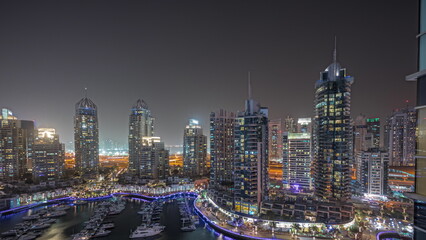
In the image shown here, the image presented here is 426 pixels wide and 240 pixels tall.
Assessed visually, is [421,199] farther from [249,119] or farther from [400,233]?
[400,233]

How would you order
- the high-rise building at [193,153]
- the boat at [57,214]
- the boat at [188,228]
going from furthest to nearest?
the high-rise building at [193,153], the boat at [57,214], the boat at [188,228]

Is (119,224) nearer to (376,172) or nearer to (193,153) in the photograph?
(193,153)

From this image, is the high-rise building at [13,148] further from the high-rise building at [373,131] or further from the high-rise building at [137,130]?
the high-rise building at [373,131]

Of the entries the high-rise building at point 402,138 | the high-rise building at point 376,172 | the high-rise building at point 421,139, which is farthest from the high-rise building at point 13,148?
the high-rise building at point 402,138

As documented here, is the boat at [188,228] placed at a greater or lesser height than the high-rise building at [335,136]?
lesser

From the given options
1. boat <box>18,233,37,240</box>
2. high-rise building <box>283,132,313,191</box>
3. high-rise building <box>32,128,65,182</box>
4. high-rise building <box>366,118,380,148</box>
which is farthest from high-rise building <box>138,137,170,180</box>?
high-rise building <box>366,118,380,148</box>

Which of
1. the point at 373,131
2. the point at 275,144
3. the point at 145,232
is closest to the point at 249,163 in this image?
the point at 145,232

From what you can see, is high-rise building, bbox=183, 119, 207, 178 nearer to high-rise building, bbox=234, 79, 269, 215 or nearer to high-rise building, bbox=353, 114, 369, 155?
high-rise building, bbox=234, 79, 269, 215
